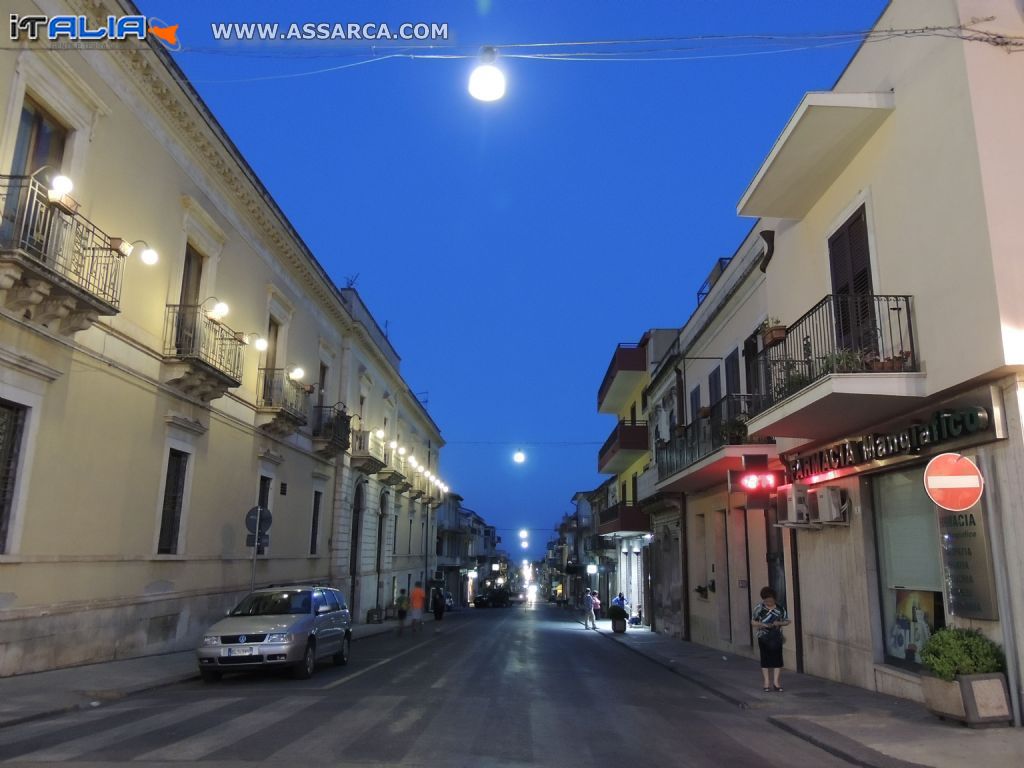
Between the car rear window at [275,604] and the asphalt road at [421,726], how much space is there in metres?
1.11

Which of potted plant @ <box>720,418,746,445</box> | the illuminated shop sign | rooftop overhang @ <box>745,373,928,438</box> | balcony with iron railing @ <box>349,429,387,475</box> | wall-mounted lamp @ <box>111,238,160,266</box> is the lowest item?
the illuminated shop sign

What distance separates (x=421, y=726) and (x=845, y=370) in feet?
22.3

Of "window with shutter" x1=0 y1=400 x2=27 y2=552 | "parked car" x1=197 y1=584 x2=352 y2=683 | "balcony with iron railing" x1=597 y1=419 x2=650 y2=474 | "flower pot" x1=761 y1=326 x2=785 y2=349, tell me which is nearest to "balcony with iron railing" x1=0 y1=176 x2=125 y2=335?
"window with shutter" x1=0 y1=400 x2=27 y2=552

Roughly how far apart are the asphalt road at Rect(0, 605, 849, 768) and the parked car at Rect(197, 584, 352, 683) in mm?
353

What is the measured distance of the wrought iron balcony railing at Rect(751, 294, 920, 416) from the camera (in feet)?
32.8

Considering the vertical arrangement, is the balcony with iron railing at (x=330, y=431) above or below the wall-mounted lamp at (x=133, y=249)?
below

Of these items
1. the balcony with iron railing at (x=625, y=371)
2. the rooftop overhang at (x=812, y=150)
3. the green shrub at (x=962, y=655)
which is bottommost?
the green shrub at (x=962, y=655)

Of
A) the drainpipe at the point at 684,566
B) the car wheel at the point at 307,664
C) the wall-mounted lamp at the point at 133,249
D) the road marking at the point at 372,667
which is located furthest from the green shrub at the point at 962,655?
the drainpipe at the point at 684,566

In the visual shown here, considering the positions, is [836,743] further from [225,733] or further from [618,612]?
[618,612]

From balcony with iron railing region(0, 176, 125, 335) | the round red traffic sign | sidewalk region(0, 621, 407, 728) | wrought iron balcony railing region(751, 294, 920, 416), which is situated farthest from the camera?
balcony with iron railing region(0, 176, 125, 335)

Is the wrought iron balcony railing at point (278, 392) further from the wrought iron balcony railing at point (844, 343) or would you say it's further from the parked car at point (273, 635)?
the wrought iron balcony railing at point (844, 343)

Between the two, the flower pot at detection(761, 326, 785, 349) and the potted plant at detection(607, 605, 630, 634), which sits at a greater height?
the flower pot at detection(761, 326, 785, 349)

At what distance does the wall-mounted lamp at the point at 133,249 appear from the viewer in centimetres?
1289

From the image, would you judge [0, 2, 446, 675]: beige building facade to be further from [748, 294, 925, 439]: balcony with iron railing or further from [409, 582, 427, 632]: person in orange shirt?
[748, 294, 925, 439]: balcony with iron railing
